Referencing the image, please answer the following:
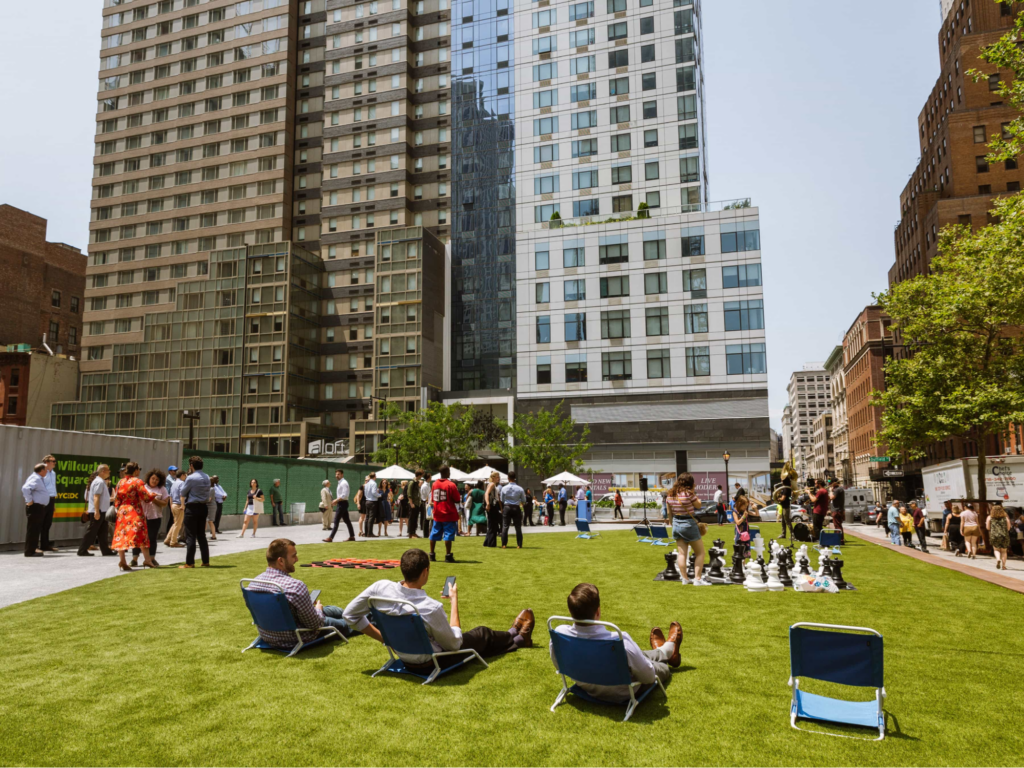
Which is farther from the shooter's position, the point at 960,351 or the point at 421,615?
the point at 960,351

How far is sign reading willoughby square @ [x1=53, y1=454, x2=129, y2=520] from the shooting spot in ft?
62.9

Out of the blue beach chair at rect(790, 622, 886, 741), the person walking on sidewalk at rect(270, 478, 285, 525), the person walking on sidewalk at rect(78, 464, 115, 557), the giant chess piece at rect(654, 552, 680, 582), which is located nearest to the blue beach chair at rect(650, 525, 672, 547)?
the giant chess piece at rect(654, 552, 680, 582)

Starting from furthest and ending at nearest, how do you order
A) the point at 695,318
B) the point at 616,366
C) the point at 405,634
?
1. the point at 616,366
2. the point at 695,318
3. the point at 405,634

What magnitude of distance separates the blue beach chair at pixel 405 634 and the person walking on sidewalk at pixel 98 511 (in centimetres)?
1194

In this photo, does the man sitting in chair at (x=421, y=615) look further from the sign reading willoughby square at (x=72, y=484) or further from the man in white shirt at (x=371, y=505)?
the man in white shirt at (x=371, y=505)

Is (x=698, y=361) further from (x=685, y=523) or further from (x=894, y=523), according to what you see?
(x=685, y=523)

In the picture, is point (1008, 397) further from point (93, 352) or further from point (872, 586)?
point (93, 352)

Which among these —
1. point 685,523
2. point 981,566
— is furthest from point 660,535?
point 981,566

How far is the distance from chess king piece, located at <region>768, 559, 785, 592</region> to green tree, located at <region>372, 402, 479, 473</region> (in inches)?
1797

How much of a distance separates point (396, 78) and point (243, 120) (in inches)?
720

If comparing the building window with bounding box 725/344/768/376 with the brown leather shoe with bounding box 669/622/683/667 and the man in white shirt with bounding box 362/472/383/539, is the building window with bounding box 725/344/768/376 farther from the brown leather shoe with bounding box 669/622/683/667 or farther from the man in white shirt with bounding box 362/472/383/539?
the brown leather shoe with bounding box 669/622/683/667

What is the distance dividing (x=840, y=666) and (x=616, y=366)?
188ft

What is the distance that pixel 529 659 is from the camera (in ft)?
24.1

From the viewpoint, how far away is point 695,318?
6088 centimetres
